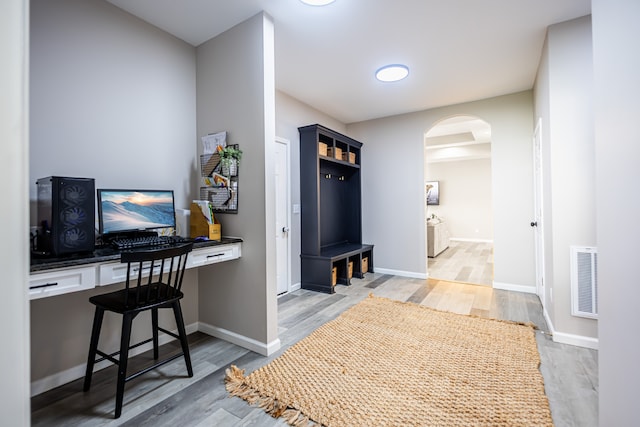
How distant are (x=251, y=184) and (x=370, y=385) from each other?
1668mm

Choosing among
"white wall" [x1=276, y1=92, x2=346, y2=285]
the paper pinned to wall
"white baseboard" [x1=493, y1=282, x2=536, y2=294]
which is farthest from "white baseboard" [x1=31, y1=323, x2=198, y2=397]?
"white baseboard" [x1=493, y1=282, x2=536, y2=294]

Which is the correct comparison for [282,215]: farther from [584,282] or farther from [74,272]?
[584,282]

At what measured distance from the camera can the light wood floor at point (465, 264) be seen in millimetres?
4753

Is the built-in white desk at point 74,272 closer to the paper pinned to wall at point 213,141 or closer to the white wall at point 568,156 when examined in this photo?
the paper pinned to wall at point 213,141

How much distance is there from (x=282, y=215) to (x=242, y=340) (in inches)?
72.0

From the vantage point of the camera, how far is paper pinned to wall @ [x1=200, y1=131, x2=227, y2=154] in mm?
2520

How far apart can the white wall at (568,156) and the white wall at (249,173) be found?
7.64 feet

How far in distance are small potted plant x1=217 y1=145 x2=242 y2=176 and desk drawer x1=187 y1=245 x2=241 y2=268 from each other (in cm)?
61

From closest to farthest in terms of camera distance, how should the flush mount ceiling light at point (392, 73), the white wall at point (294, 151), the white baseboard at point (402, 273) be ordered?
the flush mount ceiling light at point (392, 73), the white wall at point (294, 151), the white baseboard at point (402, 273)

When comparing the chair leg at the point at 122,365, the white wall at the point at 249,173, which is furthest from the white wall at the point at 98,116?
the chair leg at the point at 122,365

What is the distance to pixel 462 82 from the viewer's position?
3.59 meters

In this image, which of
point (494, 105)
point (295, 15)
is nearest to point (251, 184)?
point (295, 15)

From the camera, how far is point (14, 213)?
0.85 metres

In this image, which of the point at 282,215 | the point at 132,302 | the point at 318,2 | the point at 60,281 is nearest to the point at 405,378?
the point at 132,302
